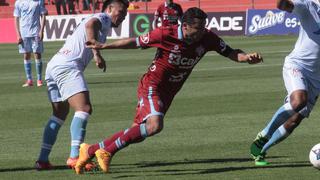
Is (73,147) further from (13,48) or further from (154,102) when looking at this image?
(13,48)

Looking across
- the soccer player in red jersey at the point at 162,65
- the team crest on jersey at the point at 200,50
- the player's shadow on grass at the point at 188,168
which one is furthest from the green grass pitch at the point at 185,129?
the team crest on jersey at the point at 200,50

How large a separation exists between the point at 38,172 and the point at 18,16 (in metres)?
11.8

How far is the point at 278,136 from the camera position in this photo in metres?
10.1

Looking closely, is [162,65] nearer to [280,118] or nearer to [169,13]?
[280,118]

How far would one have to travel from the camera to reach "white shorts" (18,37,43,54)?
20.8 metres

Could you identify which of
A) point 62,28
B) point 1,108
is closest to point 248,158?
point 1,108

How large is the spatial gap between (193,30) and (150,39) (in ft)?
1.63

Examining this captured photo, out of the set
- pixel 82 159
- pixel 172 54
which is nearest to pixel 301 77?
pixel 172 54

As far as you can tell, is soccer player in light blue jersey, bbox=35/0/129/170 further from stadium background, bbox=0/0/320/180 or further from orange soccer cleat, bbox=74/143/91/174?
stadium background, bbox=0/0/320/180

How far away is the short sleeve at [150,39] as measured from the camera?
30.7ft

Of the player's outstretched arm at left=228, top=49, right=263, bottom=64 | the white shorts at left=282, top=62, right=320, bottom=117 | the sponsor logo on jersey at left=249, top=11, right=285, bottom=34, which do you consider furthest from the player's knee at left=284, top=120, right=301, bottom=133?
the sponsor logo on jersey at left=249, top=11, right=285, bottom=34

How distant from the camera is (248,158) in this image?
34.7ft

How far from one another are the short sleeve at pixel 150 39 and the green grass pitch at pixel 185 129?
4.66 feet

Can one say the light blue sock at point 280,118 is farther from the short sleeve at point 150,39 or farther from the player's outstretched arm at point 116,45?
the player's outstretched arm at point 116,45
